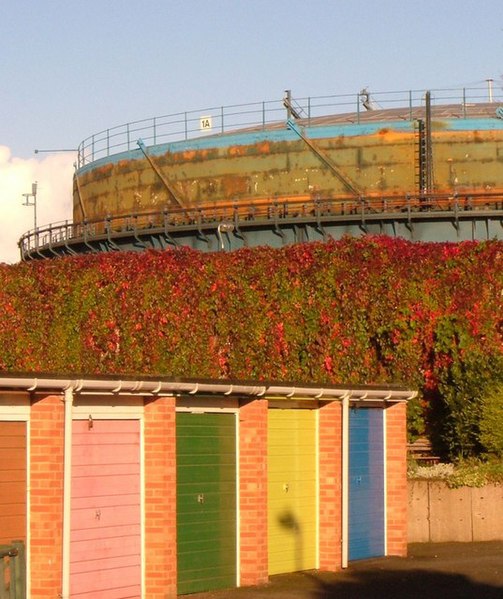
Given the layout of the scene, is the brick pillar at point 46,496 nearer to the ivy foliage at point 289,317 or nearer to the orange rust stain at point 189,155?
the ivy foliage at point 289,317

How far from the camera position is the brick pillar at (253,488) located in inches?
901

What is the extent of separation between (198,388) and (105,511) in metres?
2.35

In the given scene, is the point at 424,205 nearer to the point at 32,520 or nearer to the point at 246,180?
the point at 246,180

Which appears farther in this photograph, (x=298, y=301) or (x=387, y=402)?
(x=298, y=301)

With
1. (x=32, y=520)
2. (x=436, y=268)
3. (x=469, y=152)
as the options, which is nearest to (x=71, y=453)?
(x=32, y=520)

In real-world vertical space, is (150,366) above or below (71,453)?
above

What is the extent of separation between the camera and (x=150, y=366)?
4041cm

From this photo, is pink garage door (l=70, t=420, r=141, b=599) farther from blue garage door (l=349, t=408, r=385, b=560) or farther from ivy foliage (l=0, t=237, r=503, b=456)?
ivy foliage (l=0, t=237, r=503, b=456)

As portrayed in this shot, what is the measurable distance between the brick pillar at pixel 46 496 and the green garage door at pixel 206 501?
119 inches

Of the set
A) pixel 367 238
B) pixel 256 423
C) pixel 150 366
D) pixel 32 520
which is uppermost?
pixel 367 238

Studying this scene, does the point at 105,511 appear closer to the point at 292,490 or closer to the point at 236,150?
the point at 292,490

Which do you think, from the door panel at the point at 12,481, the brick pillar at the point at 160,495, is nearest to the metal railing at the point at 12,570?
the door panel at the point at 12,481

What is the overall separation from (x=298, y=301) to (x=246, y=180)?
14964 millimetres

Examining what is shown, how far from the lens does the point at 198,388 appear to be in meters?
21.3
